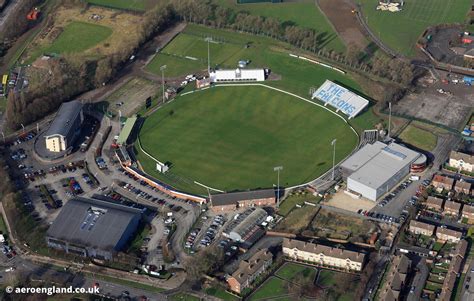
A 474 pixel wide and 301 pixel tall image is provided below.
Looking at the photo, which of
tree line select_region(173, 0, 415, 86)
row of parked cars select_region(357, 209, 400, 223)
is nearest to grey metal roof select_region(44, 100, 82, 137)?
tree line select_region(173, 0, 415, 86)

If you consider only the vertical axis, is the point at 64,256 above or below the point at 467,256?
below

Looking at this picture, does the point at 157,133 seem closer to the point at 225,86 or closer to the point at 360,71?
the point at 225,86

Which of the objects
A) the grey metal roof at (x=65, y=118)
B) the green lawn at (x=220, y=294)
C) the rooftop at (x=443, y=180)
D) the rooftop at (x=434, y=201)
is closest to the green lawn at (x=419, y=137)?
the rooftop at (x=443, y=180)

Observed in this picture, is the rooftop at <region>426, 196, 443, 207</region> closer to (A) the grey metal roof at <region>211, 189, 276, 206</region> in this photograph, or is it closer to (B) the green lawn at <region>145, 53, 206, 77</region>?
(A) the grey metal roof at <region>211, 189, 276, 206</region>

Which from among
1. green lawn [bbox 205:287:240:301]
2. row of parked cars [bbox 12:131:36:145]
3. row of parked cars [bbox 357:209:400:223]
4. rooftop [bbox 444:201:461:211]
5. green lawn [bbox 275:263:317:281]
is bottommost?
row of parked cars [bbox 12:131:36:145]

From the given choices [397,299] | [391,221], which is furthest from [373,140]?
[397,299]
